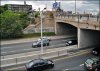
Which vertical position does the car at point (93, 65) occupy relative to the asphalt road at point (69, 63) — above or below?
above

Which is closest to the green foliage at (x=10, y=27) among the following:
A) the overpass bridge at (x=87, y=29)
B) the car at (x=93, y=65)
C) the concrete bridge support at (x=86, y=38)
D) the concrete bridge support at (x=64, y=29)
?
the concrete bridge support at (x=64, y=29)

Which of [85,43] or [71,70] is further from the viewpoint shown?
[85,43]

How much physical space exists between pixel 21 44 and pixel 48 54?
47.0 ft

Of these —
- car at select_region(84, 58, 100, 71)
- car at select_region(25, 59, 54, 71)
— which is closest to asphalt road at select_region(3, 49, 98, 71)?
car at select_region(25, 59, 54, 71)

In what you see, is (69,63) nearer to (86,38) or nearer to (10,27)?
(86,38)

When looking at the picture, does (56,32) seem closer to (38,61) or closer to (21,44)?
(21,44)

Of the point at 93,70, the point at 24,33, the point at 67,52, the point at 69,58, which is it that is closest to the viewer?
the point at 93,70

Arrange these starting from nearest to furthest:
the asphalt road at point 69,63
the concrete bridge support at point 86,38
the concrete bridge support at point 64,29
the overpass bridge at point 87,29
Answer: the asphalt road at point 69,63, the overpass bridge at point 87,29, the concrete bridge support at point 86,38, the concrete bridge support at point 64,29

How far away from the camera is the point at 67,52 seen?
3403 cm

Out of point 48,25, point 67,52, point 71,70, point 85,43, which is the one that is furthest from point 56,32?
point 71,70

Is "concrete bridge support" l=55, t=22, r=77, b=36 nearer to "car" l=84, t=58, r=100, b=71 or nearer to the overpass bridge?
the overpass bridge

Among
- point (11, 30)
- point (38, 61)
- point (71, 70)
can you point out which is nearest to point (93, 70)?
point (71, 70)

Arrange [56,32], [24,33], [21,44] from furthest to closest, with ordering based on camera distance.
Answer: [56,32] → [24,33] → [21,44]

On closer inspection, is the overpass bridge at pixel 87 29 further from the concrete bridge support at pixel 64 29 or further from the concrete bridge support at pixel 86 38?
the concrete bridge support at pixel 64 29
